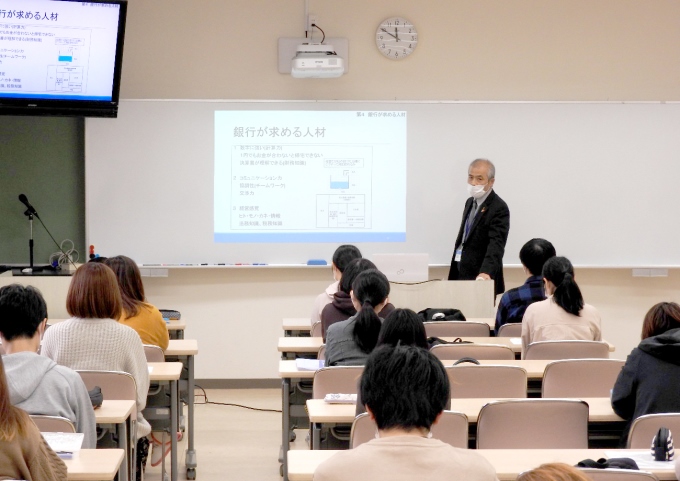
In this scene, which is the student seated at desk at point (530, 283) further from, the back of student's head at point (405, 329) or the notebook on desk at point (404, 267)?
the back of student's head at point (405, 329)

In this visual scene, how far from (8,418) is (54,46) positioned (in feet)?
14.0

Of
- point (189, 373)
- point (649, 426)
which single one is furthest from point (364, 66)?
point (649, 426)

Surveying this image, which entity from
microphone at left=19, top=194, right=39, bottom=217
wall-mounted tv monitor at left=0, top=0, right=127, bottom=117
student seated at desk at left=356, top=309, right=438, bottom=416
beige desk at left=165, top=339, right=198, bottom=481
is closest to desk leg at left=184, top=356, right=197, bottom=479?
beige desk at left=165, top=339, right=198, bottom=481

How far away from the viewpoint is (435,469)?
191 centimetres

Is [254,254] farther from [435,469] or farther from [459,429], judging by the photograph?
[435,469]

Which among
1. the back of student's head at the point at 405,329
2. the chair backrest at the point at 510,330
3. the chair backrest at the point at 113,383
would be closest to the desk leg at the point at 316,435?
the back of student's head at the point at 405,329

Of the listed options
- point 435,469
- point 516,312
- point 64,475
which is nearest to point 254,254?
point 516,312

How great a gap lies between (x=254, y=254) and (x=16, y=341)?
4135 mm

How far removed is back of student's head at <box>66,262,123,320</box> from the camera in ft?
11.7

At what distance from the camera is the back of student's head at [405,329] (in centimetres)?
300

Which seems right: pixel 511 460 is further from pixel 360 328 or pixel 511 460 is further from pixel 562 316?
pixel 562 316

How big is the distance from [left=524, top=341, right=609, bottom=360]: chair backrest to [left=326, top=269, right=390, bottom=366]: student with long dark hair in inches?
Answer: 34.3

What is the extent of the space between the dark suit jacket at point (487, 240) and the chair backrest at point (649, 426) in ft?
11.5

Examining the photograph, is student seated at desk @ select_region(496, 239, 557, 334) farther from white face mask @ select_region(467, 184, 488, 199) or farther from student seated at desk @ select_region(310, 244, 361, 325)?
white face mask @ select_region(467, 184, 488, 199)
